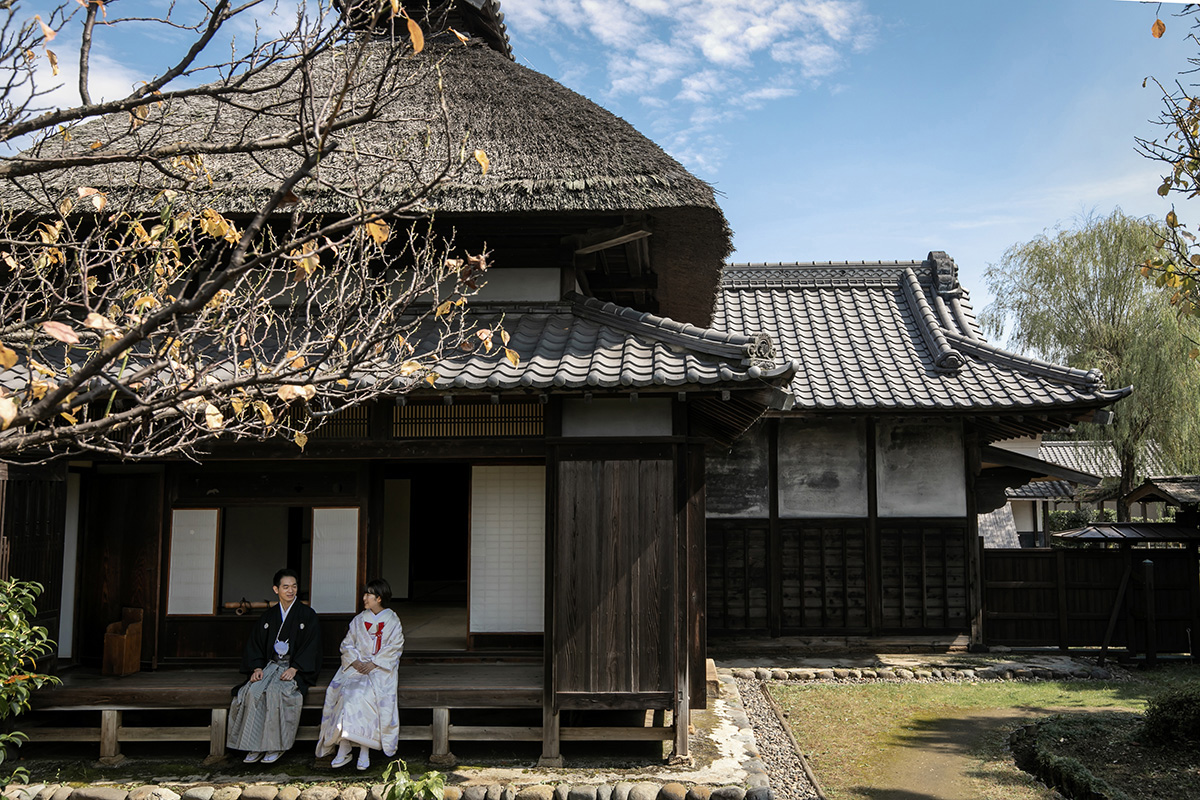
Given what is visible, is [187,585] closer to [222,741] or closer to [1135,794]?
[222,741]

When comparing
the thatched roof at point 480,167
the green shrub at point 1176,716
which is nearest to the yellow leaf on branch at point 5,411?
the thatched roof at point 480,167

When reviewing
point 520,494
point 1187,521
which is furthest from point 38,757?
point 1187,521

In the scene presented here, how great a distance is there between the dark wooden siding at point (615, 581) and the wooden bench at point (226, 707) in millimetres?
319

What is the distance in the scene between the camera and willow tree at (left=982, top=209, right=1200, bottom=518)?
16.6 meters

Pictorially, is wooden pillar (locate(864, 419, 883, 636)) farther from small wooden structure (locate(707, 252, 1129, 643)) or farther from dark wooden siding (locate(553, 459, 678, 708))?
dark wooden siding (locate(553, 459, 678, 708))

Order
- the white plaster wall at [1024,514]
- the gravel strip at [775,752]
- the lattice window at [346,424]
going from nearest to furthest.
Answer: the gravel strip at [775,752]
the lattice window at [346,424]
the white plaster wall at [1024,514]

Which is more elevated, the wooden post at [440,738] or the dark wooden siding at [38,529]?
the dark wooden siding at [38,529]

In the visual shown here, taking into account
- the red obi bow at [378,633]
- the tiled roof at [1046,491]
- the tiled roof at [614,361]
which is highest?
the tiled roof at [614,361]

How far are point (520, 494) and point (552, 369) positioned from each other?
64.9 inches

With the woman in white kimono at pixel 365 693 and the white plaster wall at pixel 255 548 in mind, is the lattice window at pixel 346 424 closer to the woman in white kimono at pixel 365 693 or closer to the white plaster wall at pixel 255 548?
the woman in white kimono at pixel 365 693

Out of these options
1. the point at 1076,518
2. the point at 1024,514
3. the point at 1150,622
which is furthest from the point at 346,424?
the point at 1076,518

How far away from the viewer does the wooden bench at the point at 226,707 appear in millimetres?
6352

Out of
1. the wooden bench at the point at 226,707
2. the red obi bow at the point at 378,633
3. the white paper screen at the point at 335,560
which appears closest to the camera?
the wooden bench at the point at 226,707

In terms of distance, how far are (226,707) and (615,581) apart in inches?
126
